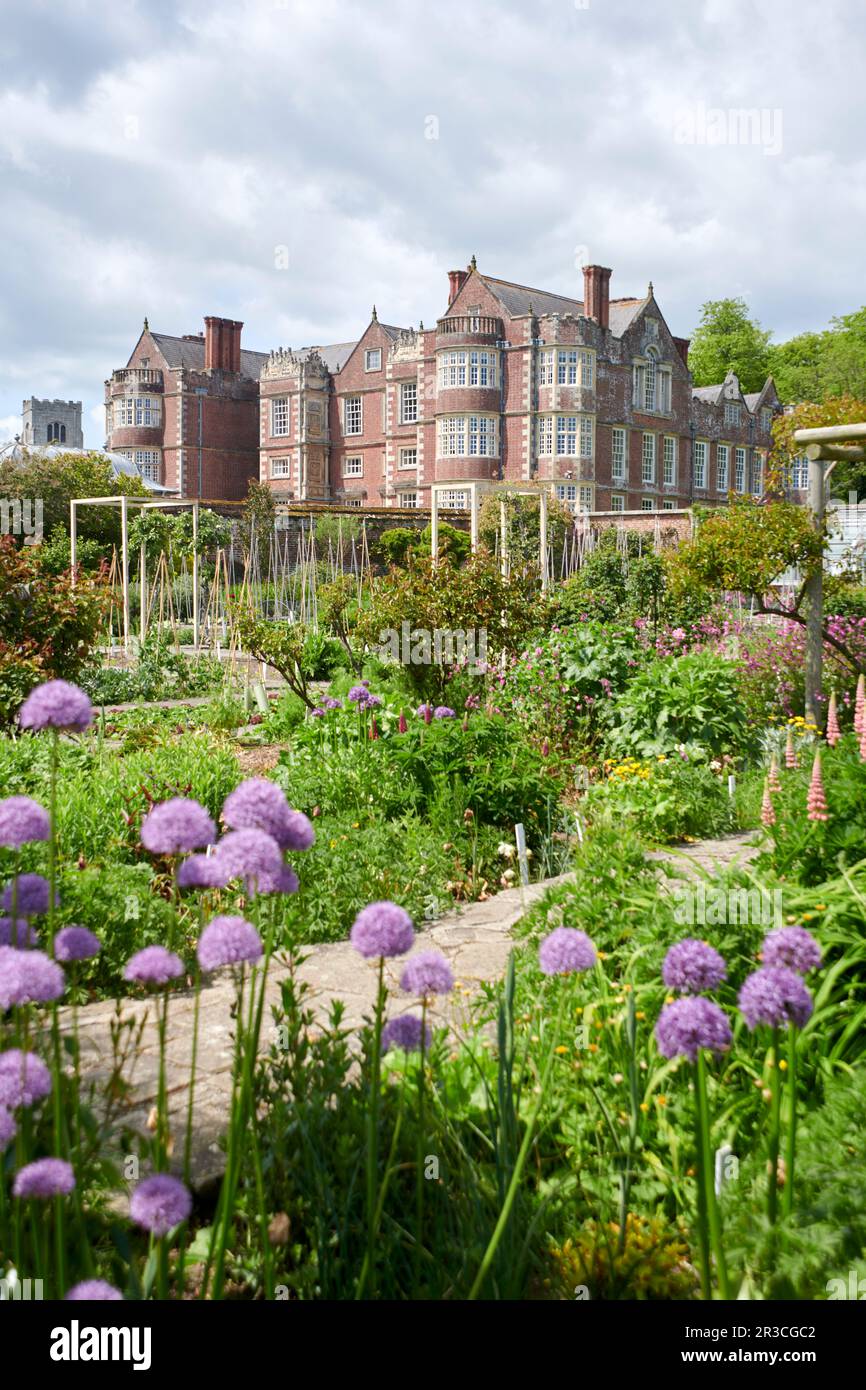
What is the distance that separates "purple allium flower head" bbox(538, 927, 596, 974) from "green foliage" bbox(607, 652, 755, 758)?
5.38m

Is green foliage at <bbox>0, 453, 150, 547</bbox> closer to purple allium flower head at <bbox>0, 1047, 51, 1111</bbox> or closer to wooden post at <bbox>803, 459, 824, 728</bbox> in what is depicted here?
wooden post at <bbox>803, 459, 824, 728</bbox>

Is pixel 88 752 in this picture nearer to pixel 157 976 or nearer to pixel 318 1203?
pixel 318 1203

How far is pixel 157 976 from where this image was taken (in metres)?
1.31

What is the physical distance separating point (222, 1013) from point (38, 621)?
500 centimetres

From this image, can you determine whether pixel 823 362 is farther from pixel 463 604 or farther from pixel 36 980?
pixel 36 980

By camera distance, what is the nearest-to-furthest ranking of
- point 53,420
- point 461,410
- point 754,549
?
point 754,549, point 461,410, point 53,420

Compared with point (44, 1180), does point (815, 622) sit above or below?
above

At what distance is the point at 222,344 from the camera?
168ft

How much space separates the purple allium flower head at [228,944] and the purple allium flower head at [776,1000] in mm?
604

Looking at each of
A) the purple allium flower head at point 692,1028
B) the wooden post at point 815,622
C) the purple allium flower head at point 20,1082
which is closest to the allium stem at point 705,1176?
the purple allium flower head at point 692,1028

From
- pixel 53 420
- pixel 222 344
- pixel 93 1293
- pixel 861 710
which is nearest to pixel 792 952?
pixel 93 1293

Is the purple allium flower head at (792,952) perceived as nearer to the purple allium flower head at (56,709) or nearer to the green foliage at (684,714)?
the purple allium flower head at (56,709)
